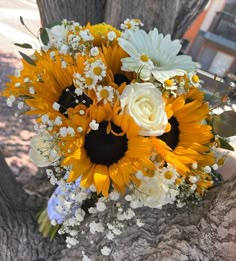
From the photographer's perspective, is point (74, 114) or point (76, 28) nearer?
point (74, 114)

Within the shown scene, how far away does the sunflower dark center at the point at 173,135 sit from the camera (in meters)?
1.02

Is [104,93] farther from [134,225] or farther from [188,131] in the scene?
[134,225]

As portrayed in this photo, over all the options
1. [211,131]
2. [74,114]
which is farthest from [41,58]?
[211,131]

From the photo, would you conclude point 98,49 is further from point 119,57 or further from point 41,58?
point 41,58

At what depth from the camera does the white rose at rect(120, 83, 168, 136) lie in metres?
0.89

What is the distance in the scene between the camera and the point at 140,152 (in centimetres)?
93

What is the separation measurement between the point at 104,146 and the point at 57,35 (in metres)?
0.46

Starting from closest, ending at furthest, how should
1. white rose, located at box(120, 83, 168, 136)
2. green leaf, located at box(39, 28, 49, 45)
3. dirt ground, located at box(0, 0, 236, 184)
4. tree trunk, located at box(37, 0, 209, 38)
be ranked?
white rose, located at box(120, 83, 168, 136) → green leaf, located at box(39, 28, 49, 45) → tree trunk, located at box(37, 0, 209, 38) → dirt ground, located at box(0, 0, 236, 184)

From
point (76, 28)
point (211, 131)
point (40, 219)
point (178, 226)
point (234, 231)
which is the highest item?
point (76, 28)

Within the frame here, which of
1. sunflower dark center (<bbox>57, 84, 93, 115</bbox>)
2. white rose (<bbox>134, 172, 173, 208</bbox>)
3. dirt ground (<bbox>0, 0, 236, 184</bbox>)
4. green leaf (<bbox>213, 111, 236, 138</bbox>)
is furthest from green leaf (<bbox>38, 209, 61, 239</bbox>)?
green leaf (<bbox>213, 111, 236, 138</bbox>)

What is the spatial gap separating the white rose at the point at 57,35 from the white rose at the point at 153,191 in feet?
1.75

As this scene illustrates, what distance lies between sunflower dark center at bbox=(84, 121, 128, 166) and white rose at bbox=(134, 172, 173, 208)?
Result: 0.37 ft

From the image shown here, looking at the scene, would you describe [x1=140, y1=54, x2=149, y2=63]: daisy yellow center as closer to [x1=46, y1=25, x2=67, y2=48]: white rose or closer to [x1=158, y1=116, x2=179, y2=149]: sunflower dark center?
[x1=158, y1=116, x2=179, y2=149]: sunflower dark center

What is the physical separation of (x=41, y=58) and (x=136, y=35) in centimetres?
32
